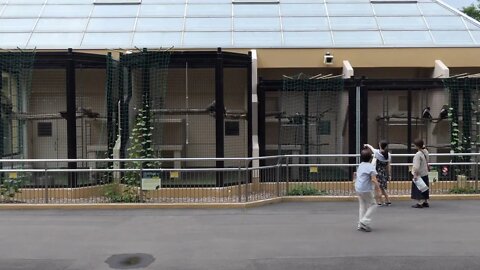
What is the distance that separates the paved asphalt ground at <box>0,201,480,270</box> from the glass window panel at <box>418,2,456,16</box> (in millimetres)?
11231

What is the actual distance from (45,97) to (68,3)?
6619mm

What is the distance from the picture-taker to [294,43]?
1898cm

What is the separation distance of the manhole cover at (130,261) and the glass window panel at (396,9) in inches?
644

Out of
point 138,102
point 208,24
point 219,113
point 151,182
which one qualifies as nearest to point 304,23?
point 208,24

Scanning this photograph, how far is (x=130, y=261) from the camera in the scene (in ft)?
25.3

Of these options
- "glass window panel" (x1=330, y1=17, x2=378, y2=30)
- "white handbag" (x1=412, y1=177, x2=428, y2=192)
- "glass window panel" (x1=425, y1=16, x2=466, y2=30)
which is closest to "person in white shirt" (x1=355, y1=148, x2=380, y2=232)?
"white handbag" (x1=412, y1=177, x2=428, y2=192)

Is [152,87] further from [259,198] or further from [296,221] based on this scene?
[296,221]

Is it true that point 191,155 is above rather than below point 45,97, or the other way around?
below

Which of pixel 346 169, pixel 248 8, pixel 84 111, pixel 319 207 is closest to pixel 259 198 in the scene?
pixel 319 207

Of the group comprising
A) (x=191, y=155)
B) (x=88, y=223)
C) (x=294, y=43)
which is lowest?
(x=88, y=223)

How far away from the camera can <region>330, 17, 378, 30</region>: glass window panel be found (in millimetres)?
20125

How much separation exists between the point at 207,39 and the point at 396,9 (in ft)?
26.0

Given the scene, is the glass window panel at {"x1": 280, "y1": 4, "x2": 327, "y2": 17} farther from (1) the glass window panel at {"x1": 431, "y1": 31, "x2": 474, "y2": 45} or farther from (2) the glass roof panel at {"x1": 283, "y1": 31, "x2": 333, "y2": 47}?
(1) the glass window panel at {"x1": 431, "y1": 31, "x2": 474, "y2": 45}

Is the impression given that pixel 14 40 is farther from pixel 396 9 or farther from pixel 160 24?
pixel 396 9
